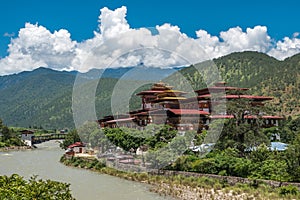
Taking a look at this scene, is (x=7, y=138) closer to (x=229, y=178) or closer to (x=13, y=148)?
(x=13, y=148)

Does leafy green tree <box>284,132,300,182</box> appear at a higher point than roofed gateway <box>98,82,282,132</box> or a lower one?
lower

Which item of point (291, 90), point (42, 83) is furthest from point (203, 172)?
point (42, 83)

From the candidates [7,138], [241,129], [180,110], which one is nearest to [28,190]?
[241,129]

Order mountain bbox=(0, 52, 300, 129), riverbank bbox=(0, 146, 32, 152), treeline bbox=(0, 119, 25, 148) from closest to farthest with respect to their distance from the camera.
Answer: mountain bbox=(0, 52, 300, 129) < riverbank bbox=(0, 146, 32, 152) < treeline bbox=(0, 119, 25, 148)

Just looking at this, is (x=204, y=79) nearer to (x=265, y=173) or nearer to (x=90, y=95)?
(x=90, y=95)

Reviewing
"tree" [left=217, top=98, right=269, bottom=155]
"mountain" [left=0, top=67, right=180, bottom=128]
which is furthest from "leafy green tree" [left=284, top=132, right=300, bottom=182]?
"mountain" [left=0, top=67, right=180, bottom=128]

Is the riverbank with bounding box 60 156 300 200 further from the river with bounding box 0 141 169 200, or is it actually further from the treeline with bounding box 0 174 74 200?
the treeline with bounding box 0 174 74 200

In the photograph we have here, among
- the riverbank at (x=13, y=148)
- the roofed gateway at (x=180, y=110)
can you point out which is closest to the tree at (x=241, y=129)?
the roofed gateway at (x=180, y=110)
